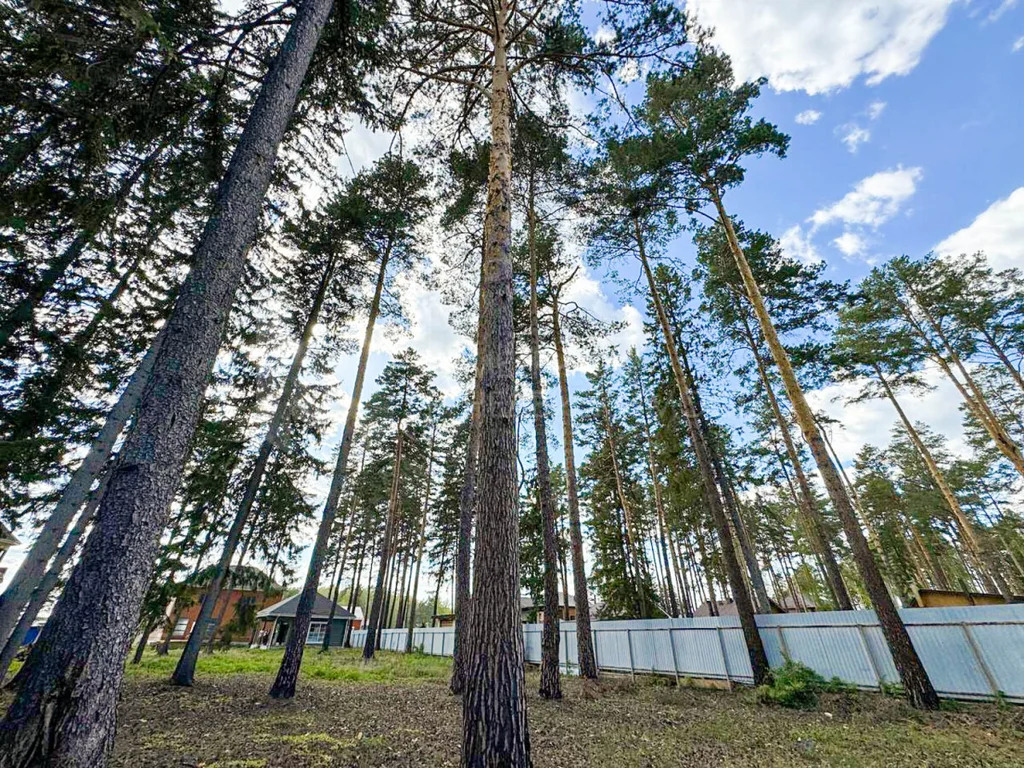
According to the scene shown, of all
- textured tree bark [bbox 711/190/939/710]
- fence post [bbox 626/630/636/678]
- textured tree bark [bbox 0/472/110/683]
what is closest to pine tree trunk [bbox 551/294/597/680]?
fence post [bbox 626/630/636/678]

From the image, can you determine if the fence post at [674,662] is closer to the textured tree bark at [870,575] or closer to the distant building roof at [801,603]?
the textured tree bark at [870,575]

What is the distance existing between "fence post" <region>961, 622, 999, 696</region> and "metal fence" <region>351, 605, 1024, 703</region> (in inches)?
0.5

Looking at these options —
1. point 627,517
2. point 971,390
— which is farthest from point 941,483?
point 627,517

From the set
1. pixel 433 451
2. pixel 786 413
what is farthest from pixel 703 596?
pixel 433 451

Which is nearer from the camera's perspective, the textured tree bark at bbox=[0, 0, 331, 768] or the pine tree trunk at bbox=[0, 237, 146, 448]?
the textured tree bark at bbox=[0, 0, 331, 768]

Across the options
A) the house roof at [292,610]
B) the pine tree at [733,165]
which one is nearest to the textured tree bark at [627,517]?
the pine tree at [733,165]

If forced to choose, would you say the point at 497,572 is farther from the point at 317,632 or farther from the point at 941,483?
the point at 317,632

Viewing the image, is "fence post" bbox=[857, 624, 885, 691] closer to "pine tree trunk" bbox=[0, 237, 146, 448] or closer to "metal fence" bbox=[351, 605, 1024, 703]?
"metal fence" bbox=[351, 605, 1024, 703]

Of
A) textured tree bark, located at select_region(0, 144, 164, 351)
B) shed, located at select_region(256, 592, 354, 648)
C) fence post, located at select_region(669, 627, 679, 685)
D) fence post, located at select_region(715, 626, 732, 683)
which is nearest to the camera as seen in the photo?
textured tree bark, located at select_region(0, 144, 164, 351)

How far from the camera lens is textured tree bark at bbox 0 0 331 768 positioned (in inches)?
79.6

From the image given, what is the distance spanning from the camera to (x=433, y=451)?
23031mm

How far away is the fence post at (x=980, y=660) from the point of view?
5.95 metres

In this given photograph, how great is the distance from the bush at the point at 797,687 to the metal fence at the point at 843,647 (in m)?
0.30

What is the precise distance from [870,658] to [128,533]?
11.4 meters
